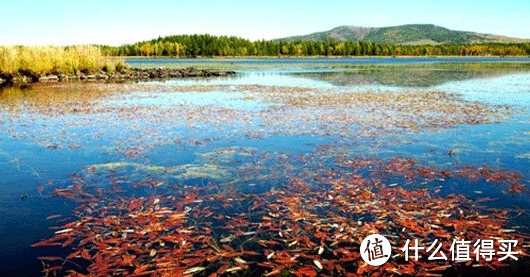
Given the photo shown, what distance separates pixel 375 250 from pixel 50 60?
141ft

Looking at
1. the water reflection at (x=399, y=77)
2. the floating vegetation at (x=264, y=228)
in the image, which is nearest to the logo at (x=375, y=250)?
the floating vegetation at (x=264, y=228)

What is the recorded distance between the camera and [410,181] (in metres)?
8.52

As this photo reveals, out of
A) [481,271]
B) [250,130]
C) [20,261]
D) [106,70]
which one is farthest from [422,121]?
[106,70]

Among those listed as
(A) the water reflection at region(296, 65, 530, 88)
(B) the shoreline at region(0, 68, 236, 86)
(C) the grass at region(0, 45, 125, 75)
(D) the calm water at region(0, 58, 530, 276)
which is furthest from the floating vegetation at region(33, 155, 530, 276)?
(C) the grass at region(0, 45, 125, 75)

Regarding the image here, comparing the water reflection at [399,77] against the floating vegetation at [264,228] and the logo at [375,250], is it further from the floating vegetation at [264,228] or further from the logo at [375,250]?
the logo at [375,250]

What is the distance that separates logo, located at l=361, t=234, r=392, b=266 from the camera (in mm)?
5266

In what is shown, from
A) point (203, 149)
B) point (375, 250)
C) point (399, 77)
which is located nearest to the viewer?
point (375, 250)

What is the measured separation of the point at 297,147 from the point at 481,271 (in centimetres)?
694

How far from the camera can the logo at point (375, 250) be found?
527 centimetres

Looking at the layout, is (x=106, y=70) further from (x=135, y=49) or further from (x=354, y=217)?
(x=135, y=49)

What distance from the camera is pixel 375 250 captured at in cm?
549

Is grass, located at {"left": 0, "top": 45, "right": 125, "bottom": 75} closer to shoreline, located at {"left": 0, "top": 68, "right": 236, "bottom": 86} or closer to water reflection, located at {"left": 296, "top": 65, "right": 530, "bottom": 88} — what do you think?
shoreline, located at {"left": 0, "top": 68, "right": 236, "bottom": 86}

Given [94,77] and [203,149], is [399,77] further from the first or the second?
[203,149]

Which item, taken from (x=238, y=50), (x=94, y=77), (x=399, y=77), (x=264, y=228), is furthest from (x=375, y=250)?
(x=238, y=50)
